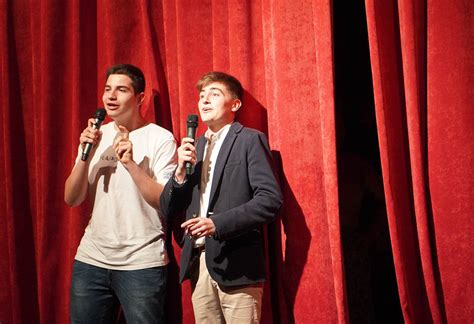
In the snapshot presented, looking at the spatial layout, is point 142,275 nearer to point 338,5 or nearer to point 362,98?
point 362,98

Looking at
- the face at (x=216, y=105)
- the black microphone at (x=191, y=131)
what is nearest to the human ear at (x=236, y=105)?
the face at (x=216, y=105)

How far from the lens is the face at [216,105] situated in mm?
1713

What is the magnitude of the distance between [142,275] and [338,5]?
1.66 m

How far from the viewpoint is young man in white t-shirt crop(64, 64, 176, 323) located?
165cm

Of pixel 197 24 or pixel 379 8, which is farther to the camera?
pixel 197 24

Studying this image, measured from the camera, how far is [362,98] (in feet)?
7.35

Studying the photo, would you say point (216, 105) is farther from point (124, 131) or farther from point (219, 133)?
point (124, 131)

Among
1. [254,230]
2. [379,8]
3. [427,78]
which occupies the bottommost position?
[254,230]

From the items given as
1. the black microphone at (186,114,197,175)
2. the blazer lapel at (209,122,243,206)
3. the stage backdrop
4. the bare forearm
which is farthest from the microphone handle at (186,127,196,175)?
the bare forearm

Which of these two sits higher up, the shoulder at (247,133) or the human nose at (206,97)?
the human nose at (206,97)

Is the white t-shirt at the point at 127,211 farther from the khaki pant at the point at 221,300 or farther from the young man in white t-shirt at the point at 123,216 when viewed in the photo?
the khaki pant at the point at 221,300

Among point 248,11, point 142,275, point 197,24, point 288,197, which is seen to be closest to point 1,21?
point 197,24

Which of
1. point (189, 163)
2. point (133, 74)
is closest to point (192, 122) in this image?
point (189, 163)

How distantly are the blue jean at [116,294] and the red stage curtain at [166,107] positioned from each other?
0.80ft
